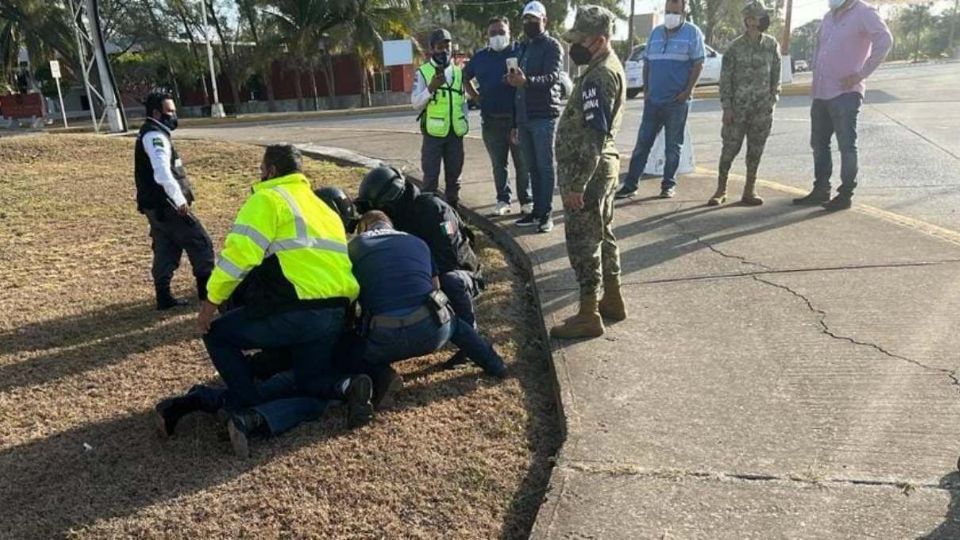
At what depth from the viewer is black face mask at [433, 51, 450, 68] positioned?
6.68 meters

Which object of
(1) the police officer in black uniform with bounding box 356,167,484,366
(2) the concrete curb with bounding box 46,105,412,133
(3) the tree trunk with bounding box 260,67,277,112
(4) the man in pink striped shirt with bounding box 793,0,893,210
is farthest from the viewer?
(3) the tree trunk with bounding box 260,67,277,112

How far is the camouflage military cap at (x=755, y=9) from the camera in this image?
643cm

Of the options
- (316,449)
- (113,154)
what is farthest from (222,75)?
(316,449)

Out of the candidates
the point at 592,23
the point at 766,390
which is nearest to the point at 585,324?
the point at 766,390

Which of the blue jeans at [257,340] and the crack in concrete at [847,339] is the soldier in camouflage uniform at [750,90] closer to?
the crack in concrete at [847,339]

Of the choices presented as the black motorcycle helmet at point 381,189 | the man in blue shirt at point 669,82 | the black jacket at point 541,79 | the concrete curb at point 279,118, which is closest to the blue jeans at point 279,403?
the black motorcycle helmet at point 381,189

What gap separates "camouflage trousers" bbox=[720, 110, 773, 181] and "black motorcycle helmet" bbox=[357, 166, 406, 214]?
3.86 metres

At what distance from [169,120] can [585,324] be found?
10.8 feet

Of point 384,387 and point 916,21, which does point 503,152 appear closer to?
point 384,387

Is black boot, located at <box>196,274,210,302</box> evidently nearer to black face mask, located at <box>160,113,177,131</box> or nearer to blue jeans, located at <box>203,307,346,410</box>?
black face mask, located at <box>160,113,177,131</box>

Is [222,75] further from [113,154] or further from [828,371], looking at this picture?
[828,371]

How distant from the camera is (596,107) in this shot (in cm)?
386

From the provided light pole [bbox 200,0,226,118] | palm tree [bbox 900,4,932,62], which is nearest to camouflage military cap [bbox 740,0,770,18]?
light pole [bbox 200,0,226,118]

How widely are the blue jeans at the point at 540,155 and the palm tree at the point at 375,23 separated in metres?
29.7
